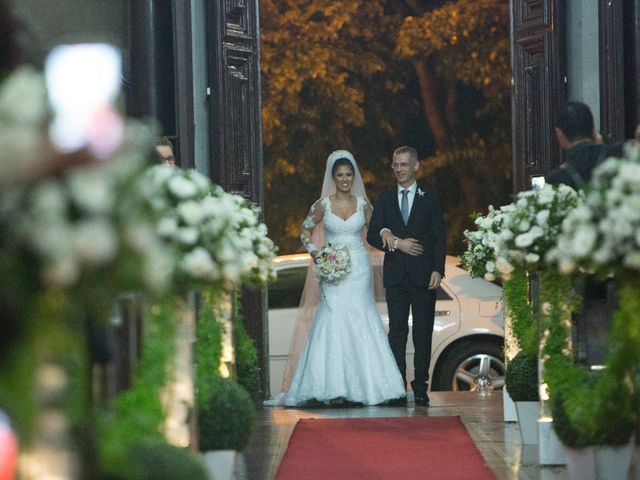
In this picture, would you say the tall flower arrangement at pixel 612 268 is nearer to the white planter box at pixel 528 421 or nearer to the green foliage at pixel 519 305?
the white planter box at pixel 528 421

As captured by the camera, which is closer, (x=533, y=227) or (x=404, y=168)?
(x=533, y=227)

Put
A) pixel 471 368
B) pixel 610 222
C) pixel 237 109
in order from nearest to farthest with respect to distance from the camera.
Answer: pixel 610 222 → pixel 237 109 → pixel 471 368

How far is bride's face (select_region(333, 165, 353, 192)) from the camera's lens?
13414mm

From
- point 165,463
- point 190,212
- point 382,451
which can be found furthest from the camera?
point 382,451

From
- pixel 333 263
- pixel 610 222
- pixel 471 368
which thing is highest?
pixel 610 222

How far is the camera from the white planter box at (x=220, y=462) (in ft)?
24.3

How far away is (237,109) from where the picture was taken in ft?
43.5

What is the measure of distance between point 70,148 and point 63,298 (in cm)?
31

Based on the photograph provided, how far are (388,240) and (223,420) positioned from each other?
5.78 metres

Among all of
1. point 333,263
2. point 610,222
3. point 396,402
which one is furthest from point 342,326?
point 610,222

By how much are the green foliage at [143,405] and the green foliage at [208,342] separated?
1268 millimetres

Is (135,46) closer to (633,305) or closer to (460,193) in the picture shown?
(633,305)

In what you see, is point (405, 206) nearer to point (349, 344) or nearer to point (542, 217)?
point (349, 344)

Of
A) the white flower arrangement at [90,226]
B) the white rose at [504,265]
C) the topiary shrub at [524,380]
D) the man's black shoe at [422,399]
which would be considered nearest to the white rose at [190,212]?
the white rose at [504,265]
